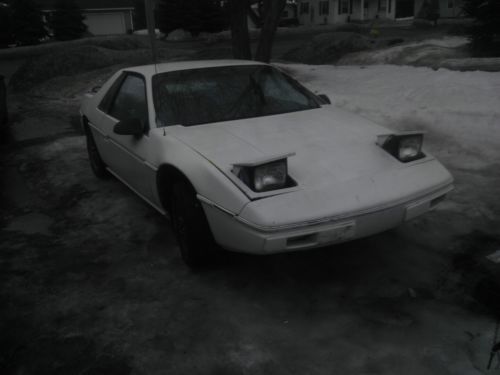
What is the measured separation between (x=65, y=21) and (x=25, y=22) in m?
3.06

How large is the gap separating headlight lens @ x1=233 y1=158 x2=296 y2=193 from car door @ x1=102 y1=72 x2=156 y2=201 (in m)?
0.97

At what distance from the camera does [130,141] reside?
159 inches

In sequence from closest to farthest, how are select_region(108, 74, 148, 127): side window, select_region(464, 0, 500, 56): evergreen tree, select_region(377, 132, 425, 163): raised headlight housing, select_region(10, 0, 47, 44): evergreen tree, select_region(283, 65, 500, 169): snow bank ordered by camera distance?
select_region(377, 132, 425, 163): raised headlight housing
select_region(108, 74, 148, 127): side window
select_region(283, 65, 500, 169): snow bank
select_region(464, 0, 500, 56): evergreen tree
select_region(10, 0, 47, 44): evergreen tree

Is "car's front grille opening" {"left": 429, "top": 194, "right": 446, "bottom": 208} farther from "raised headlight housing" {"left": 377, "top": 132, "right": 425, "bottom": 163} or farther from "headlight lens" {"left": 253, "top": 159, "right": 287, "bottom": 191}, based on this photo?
"headlight lens" {"left": 253, "top": 159, "right": 287, "bottom": 191}

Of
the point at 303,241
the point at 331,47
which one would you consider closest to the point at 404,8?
the point at 331,47

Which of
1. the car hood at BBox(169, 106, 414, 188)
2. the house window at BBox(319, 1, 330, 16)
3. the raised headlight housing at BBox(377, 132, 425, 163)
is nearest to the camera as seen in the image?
the car hood at BBox(169, 106, 414, 188)

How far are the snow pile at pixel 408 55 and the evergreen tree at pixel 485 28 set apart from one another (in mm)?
384

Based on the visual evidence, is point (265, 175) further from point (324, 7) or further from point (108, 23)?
point (324, 7)

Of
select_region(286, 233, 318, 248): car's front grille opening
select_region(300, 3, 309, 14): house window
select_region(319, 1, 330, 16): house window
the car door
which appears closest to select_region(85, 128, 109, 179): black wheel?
the car door

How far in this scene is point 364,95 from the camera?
8.12m

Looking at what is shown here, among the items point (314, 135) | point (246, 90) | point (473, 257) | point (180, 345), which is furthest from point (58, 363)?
point (473, 257)

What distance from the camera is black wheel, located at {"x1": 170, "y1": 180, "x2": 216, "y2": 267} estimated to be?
10.4 feet

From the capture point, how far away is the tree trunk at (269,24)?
34.7 feet

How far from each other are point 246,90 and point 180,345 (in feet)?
7.42
